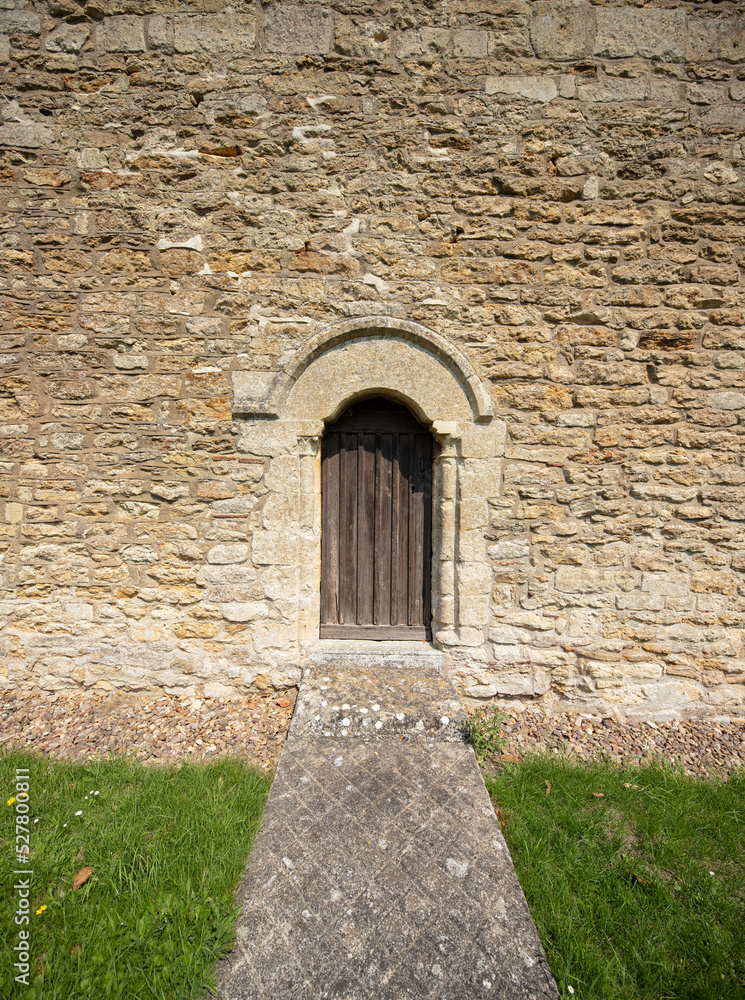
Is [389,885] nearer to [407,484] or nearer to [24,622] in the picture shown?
[407,484]

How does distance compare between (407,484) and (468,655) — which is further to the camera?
(407,484)

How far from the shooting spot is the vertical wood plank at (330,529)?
3244 millimetres

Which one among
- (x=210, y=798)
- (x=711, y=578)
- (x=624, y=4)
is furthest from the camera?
(x=711, y=578)

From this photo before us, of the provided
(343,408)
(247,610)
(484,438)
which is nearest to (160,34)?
(343,408)

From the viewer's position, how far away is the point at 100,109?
289cm

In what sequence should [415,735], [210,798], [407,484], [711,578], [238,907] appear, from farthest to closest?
1. [407,484]
2. [711,578]
3. [415,735]
4. [210,798]
5. [238,907]

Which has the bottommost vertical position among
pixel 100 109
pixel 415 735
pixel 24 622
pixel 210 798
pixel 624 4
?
pixel 210 798

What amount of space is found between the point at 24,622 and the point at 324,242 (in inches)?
131

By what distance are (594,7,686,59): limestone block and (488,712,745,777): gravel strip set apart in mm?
4428

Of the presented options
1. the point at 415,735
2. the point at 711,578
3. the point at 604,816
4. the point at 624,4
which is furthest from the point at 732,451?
the point at 624,4

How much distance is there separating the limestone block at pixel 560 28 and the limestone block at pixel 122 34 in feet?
8.35

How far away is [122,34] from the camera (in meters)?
2.86

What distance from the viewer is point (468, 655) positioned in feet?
10.0

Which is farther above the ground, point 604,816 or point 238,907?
point 238,907
